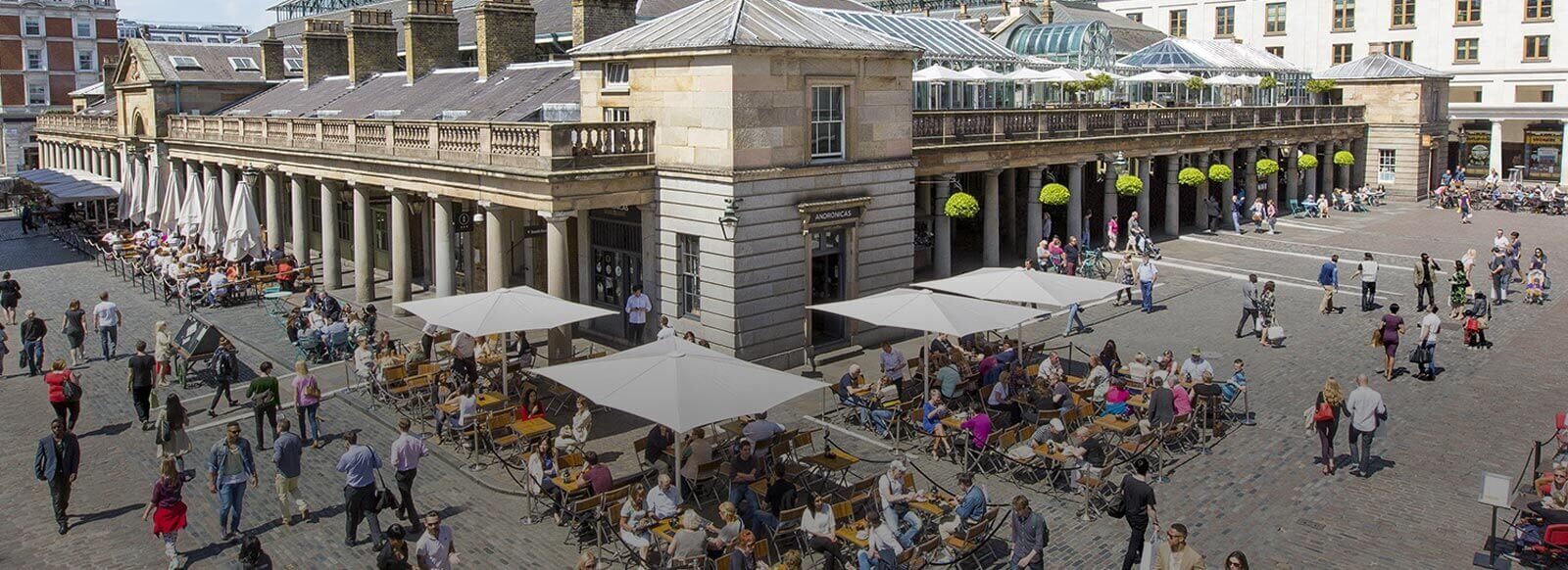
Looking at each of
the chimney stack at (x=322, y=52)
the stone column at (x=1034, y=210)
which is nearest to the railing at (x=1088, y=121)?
the stone column at (x=1034, y=210)

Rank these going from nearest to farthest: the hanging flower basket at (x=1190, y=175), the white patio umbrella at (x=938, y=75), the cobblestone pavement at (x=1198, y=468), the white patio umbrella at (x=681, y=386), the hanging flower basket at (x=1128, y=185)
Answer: the white patio umbrella at (x=681, y=386) < the cobblestone pavement at (x=1198, y=468) < the hanging flower basket at (x=1128, y=185) < the white patio umbrella at (x=938, y=75) < the hanging flower basket at (x=1190, y=175)

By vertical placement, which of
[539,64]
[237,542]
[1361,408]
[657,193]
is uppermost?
[539,64]

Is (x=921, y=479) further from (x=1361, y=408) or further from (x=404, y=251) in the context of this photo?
(x=404, y=251)

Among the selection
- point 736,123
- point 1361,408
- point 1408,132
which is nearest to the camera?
point 1361,408

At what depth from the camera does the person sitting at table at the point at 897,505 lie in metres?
14.2

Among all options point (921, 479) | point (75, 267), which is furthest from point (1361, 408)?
point (75, 267)

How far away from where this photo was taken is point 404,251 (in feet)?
101

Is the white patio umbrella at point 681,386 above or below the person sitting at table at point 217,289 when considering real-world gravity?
above

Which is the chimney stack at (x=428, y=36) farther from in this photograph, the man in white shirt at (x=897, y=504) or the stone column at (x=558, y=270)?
the man in white shirt at (x=897, y=504)

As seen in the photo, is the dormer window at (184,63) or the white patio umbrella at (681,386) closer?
the white patio umbrella at (681,386)

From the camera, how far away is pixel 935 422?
18625 millimetres

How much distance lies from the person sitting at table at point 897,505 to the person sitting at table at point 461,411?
738 cm

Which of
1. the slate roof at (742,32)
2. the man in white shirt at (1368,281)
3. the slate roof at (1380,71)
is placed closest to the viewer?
the slate roof at (742,32)

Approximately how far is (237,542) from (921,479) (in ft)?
30.7
